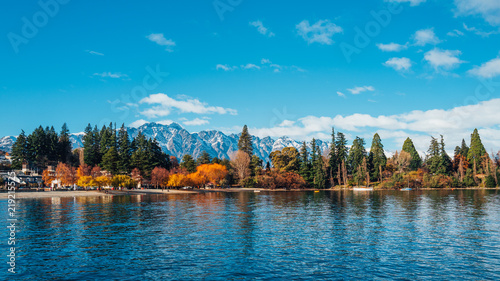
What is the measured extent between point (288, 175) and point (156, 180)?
6488 centimetres

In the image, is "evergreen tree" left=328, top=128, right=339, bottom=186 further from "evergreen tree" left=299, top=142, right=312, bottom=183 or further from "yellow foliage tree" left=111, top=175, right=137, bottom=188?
"yellow foliage tree" left=111, top=175, right=137, bottom=188

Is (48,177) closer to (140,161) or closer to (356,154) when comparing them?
(140,161)

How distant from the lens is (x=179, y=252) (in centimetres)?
2756

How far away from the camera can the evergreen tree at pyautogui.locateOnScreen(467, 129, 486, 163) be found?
168250mm

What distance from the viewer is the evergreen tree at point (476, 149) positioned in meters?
168

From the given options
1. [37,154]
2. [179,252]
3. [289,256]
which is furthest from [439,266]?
[37,154]

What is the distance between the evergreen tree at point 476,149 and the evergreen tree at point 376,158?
→ 137ft

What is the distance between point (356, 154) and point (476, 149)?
60166mm

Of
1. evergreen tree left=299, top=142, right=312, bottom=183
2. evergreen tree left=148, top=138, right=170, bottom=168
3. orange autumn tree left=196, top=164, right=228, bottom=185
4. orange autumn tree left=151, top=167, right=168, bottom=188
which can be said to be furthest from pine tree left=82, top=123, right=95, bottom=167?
evergreen tree left=299, top=142, right=312, bottom=183

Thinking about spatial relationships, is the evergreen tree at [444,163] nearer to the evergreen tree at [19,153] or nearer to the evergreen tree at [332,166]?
the evergreen tree at [332,166]

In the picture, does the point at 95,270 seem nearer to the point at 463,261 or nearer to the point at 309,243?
the point at 309,243

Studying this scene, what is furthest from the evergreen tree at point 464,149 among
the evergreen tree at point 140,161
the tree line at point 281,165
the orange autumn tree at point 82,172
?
the orange autumn tree at point 82,172

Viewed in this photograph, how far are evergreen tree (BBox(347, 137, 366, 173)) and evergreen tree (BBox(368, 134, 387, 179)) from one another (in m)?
5.07

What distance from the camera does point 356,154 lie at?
176 meters
